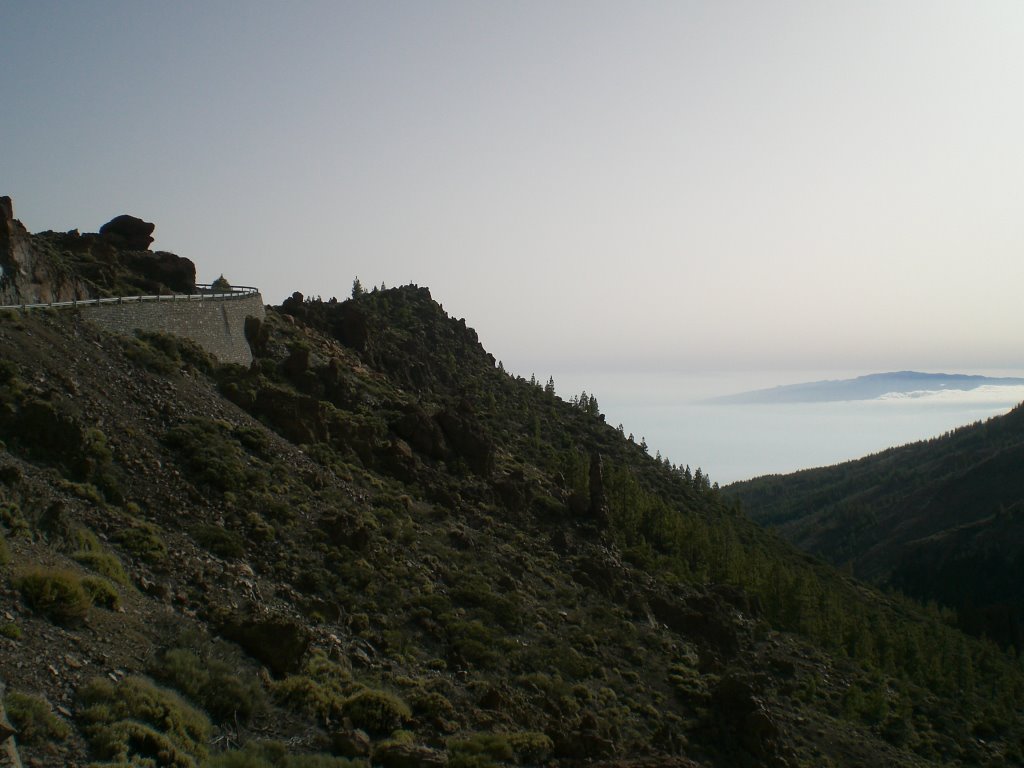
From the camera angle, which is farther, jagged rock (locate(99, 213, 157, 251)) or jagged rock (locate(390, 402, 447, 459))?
jagged rock (locate(99, 213, 157, 251))

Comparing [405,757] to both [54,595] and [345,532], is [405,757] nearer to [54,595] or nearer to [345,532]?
[54,595]

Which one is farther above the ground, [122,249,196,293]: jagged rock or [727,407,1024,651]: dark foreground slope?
[122,249,196,293]: jagged rock

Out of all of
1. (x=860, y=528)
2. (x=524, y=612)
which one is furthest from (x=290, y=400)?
(x=860, y=528)

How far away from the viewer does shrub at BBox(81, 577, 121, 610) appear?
15805mm

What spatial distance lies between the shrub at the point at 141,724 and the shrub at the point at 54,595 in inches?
82.4

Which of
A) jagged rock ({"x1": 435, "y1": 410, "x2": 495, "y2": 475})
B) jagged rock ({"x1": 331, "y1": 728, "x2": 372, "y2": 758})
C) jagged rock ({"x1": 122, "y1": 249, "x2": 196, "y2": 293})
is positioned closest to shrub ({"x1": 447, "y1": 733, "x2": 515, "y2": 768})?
jagged rock ({"x1": 331, "y1": 728, "x2": 372, "y2": 758})

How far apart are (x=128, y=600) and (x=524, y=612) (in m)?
16.8

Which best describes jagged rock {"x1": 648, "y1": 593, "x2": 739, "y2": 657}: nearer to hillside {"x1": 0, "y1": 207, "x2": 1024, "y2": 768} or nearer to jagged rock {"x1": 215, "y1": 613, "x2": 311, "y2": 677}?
hillside {"x1": 0, "y1": 207, "x2": 1024, "y2": 768}

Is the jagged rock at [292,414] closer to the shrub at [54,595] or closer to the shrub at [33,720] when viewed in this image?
the shrub at [54,595]

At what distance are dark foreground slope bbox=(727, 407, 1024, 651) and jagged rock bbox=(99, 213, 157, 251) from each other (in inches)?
3142

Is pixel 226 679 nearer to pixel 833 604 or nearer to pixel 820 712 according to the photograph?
pixel 820 712

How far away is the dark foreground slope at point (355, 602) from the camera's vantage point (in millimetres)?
14625

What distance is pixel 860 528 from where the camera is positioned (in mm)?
168625

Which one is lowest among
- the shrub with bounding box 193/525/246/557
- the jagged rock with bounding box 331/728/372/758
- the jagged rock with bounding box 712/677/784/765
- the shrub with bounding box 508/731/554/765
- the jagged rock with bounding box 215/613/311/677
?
the jagged rock with bounding box 712/677/784/765
